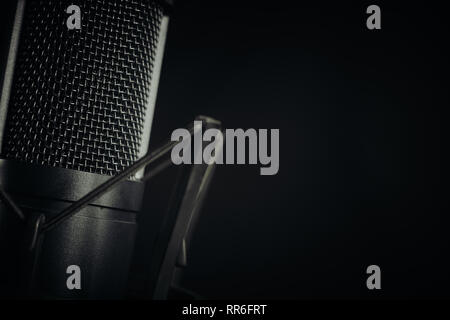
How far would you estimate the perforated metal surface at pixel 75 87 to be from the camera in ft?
1.68

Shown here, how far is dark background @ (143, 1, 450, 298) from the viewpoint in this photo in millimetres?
811

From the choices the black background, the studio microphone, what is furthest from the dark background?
the studio microphone

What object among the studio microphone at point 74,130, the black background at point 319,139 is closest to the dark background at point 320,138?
the black background at point 319,139

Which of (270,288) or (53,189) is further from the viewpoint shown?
(270,288)

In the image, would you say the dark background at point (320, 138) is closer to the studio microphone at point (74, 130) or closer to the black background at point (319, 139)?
the black background at point (319, 139)

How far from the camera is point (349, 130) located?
85cm

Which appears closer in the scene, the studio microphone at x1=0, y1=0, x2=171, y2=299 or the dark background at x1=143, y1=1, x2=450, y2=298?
the studio microphone at x1=0, y1=0, x2=171, y2=299

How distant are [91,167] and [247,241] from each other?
438mm

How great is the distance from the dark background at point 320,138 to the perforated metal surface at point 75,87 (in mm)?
396

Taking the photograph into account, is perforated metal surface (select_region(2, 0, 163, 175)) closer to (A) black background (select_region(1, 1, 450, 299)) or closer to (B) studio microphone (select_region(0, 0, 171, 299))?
(B) studio microphone (select_region(0, 0, 171, 299))

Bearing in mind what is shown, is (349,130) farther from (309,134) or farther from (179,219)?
(179,219)

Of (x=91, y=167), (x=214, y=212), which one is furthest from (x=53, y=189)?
(x=214, y=212)
